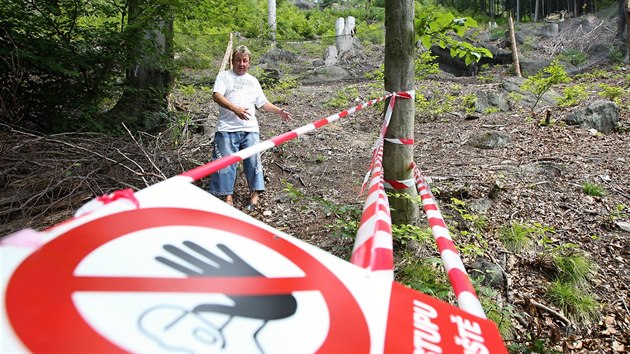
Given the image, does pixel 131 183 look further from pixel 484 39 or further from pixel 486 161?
pixel 484 39

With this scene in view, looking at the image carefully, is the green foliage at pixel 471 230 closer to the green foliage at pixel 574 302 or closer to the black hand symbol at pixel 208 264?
the green foliage at pixel 574 302

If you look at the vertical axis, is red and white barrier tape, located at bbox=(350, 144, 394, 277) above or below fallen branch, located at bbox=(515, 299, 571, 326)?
above

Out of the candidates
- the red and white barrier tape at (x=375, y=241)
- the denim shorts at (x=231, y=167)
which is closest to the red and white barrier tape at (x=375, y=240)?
the red and white barrier tape at (x=375, y=241)

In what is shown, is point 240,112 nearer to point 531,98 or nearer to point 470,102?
point 470,102

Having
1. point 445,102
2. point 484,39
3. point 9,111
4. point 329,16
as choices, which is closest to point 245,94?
point 9,111

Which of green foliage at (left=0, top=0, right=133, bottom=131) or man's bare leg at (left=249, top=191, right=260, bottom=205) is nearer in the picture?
green foliage at (left=0, top=0, right=133, bottom=131)

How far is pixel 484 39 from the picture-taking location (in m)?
19.9

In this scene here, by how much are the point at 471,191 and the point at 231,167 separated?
253 centimetres

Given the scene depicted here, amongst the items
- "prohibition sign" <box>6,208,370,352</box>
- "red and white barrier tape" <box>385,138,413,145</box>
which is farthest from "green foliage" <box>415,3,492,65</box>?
"prohibition sign" <box>6,208,370,352</box>

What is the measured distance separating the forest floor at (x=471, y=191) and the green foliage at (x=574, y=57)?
1233cm

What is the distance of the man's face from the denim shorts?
24.3 inches

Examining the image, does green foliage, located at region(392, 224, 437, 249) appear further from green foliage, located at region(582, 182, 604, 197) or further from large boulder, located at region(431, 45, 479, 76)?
large boulder, located at region(431, 45, 479, 76)

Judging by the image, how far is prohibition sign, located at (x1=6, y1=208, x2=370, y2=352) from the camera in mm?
589

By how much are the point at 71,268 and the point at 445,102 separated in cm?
893
